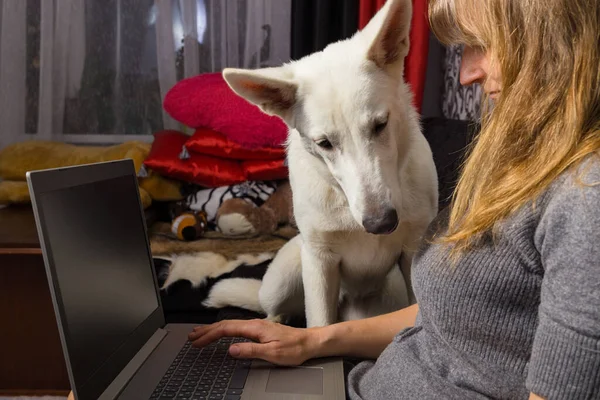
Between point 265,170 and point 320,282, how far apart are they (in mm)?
1112

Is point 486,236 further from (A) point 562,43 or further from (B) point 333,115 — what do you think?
(B) point 333,115

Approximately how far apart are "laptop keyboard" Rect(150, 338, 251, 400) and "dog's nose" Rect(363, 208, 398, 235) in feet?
1.09

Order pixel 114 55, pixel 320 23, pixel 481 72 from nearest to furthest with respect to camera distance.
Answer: pixel 481 72 < pixel 320 23 < pixel 114 55

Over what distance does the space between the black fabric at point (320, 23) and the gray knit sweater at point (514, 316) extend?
2105 mm

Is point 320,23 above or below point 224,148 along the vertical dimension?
above

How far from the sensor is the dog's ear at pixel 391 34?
3.41 feet

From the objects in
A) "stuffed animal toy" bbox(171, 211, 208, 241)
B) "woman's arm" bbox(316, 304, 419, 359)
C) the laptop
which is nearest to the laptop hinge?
the laptop

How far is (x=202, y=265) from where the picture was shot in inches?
75.2

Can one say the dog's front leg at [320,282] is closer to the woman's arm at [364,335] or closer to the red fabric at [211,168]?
the woman's arm at [364,335]

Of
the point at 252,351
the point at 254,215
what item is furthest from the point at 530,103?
the point at 254,215

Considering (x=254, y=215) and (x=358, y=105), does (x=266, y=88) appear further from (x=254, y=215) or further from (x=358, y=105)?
(x=254, y=215)

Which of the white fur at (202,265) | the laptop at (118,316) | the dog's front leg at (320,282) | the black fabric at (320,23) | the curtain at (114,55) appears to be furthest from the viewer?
the curtain at (114,55)

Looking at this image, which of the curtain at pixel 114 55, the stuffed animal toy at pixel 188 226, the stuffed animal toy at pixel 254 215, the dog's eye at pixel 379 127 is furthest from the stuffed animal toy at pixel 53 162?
the dog's eye at pixel 379 127

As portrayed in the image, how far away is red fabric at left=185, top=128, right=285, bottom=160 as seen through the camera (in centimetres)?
242
